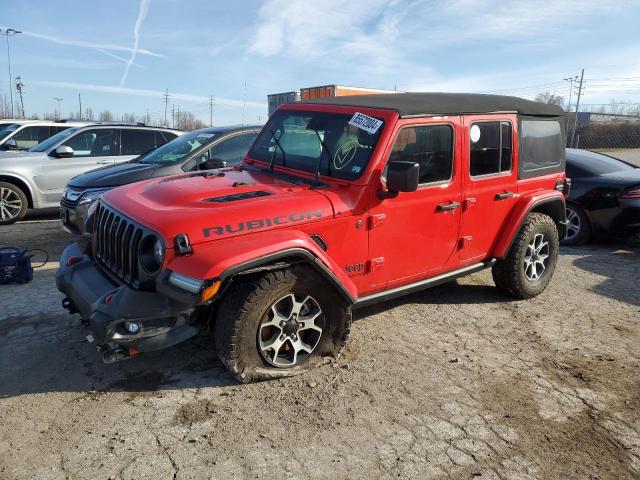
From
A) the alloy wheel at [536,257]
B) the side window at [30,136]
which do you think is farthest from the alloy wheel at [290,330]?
the side window at [30,136]

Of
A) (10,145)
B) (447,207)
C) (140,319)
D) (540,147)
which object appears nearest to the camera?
(140,319)

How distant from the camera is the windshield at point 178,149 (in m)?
6.80

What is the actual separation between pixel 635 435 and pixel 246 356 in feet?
8.05

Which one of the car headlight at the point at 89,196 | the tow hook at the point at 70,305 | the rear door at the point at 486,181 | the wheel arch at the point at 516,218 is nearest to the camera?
the tow hook at the point at 70,305

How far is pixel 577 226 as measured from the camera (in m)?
7.39

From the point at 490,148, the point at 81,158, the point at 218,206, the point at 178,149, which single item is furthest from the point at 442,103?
the point at 81,158

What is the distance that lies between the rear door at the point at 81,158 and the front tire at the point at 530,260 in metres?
6.95

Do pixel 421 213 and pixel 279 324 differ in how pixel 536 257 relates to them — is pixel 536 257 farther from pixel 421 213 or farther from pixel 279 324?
pixel 279 324

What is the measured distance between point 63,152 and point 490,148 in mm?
7118

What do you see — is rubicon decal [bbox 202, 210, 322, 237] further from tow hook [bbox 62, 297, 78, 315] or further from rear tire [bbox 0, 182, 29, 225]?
rear tire [bbox 0, 182, 29, 225]

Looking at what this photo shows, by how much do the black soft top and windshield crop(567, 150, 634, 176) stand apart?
2782 millimetres

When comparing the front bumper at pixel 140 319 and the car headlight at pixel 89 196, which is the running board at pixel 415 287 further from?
the car headlight at pixel 89 196

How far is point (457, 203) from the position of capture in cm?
418

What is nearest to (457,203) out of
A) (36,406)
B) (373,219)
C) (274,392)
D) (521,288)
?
(373,219)
